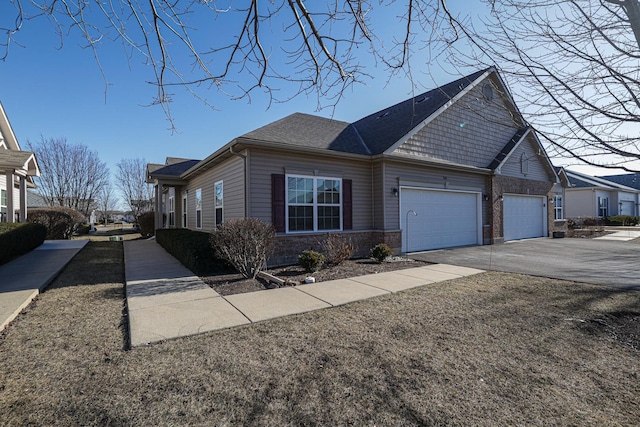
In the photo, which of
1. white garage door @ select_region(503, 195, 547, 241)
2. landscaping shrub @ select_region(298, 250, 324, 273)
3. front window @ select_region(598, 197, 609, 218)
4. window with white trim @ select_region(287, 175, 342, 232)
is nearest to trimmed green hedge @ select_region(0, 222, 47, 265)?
window with white trim @ select_region(287, 175, 342, 232)

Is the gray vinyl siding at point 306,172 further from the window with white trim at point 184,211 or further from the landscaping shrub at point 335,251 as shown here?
the window with white trim at point 184,211

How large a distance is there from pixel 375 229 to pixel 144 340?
7950mm

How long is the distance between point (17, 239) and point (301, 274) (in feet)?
28.1

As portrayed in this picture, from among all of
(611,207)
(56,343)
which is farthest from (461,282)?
(611,207)

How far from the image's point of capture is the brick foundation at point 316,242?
8516 mm

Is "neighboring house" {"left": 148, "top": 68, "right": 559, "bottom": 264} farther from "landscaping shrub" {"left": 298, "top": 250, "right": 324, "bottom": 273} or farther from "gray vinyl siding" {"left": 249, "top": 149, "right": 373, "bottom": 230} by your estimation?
"landscaping shrub" {"left": 298, "top": 250, "right": 324, "bottom": 273}

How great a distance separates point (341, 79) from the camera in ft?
13.0

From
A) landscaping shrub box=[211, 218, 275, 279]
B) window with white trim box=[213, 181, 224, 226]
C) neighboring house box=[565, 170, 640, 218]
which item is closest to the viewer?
landscaping shrub box=[211, 218, 275, 279]

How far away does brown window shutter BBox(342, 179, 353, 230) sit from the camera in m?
9.73

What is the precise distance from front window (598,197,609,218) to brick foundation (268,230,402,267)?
28.3 metres

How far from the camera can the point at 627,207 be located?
3045cm

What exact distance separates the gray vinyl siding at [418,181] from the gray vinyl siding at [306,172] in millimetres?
676

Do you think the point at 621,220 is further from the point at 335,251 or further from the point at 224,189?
the point at 224,189

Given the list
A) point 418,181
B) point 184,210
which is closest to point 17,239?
point 184,210
